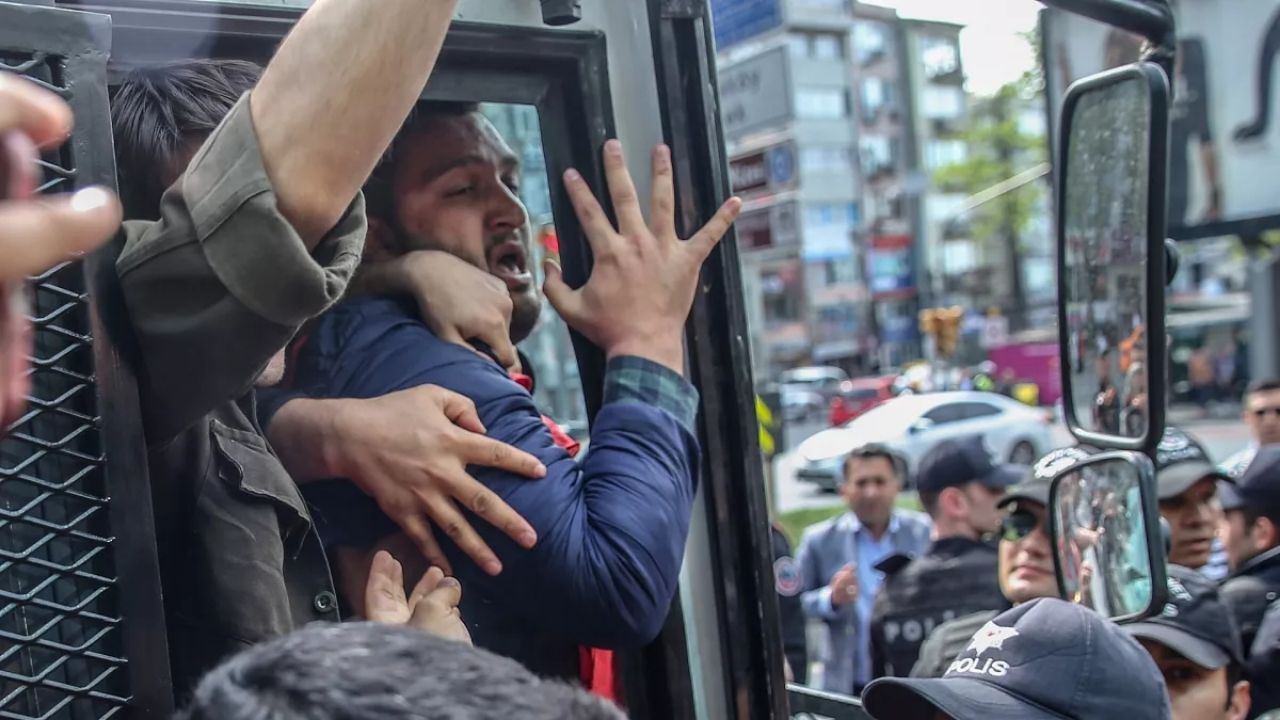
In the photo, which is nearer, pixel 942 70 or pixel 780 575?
pixel 780 575

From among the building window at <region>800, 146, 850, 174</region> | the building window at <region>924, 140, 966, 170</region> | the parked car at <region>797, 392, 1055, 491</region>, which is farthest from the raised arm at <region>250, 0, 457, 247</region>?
the building window at <region>924, 140, 966, 170</region>

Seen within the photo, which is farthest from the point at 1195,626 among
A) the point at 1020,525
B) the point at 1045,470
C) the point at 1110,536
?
the point at 1020,525

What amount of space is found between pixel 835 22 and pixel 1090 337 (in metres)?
39.6

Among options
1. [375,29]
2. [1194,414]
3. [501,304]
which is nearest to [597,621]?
[501,304]

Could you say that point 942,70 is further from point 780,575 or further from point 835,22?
point 780,575

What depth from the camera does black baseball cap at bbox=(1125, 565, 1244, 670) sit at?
2.52m

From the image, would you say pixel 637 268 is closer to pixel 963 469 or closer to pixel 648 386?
pixel 648 386

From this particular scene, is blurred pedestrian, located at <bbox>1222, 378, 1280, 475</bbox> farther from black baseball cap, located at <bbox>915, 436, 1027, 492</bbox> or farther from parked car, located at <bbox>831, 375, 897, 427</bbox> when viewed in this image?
parked car, located at <bbox>831, 375, 897, 427</bbox>

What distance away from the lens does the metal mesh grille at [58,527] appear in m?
1.06

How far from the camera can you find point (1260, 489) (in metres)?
4.29

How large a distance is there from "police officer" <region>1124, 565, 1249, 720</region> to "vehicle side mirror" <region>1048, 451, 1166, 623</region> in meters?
0.33

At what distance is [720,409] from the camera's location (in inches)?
70.5

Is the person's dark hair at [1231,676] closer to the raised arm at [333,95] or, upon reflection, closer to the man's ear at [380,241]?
the man's ear at [380,241]

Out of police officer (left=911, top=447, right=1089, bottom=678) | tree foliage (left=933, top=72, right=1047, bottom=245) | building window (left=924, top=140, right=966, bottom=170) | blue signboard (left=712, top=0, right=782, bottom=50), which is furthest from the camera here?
building window (left=924, top=140, right=966, bottom=170)
